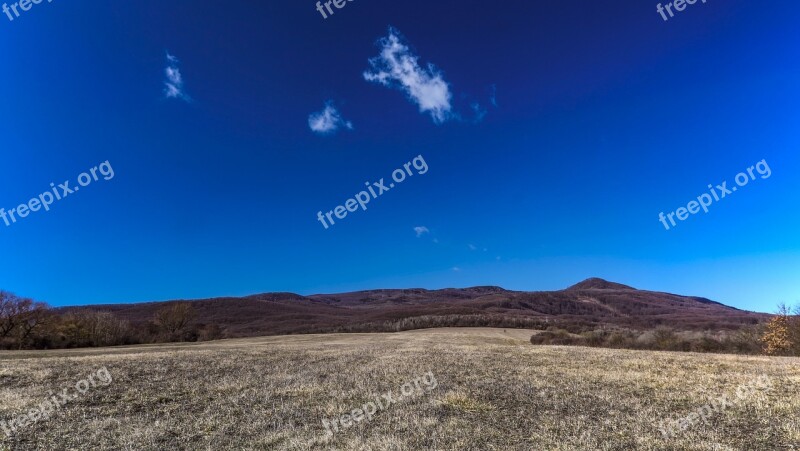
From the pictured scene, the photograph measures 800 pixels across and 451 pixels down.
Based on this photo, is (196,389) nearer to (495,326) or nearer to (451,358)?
(451,358)

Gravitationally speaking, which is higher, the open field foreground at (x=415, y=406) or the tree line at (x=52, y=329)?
the tree line at (x=52, y=329)

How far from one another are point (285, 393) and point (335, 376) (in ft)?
14.1

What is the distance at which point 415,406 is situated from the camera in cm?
1321

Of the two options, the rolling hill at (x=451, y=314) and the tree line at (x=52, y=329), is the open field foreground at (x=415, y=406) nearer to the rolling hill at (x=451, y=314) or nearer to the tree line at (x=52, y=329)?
the tree line at (x=52, y=329)

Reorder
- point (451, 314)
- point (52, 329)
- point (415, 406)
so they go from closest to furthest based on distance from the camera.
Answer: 1. point (415, 406)
2. point (52, 329)
3. point (451, 314)

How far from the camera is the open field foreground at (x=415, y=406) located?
32.5ft

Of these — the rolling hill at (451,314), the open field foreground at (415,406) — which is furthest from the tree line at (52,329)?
the open field foreground at (415,406)

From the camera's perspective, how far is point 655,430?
10.2m

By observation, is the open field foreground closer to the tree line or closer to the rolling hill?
the tree line

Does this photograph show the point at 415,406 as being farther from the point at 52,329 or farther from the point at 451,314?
the point at 451,314

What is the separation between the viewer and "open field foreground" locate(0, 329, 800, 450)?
9898 mm

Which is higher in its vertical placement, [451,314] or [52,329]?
[52,329]

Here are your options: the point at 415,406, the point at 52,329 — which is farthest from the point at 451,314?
the point at 415,406

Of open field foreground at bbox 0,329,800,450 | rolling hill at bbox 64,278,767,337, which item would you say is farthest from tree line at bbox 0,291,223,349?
open field foreground at bbox 0,329,800,450
